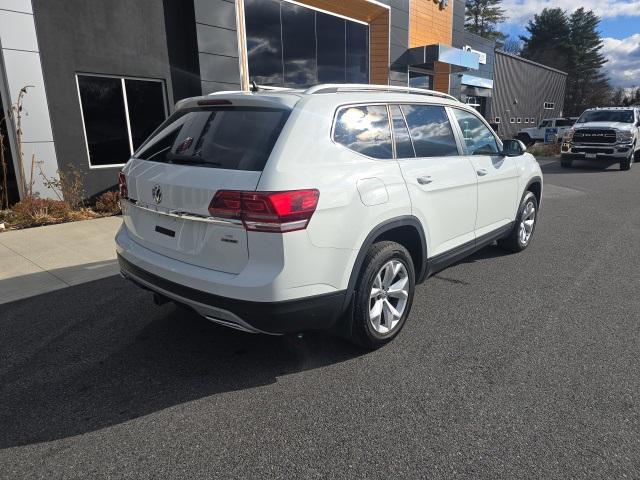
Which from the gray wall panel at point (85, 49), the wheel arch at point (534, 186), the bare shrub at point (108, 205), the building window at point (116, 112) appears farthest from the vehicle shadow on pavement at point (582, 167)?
the bare shrub at point (108, 205)

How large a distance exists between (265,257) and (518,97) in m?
36.0

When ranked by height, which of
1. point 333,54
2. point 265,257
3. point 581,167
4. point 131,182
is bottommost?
point 581,167

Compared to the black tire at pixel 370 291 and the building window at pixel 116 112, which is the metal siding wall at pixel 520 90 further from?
the black tire at pixel 370 291

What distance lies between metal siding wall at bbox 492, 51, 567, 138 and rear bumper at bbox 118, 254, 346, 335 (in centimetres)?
3002

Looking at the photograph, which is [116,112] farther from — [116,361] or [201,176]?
[201,176]

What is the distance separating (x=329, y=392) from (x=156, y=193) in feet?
5.67

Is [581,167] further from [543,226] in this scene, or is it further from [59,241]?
A: [59,241]

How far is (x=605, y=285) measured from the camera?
15.7 ft

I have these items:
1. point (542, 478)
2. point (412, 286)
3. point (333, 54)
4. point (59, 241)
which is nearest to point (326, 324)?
point (412, 286)

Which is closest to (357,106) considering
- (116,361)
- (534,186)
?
(116,361)

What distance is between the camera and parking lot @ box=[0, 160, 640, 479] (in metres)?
2.37

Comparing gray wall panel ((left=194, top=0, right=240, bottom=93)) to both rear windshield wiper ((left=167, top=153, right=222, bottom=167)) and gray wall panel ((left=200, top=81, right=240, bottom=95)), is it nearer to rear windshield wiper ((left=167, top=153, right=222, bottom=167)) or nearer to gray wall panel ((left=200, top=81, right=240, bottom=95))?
gray wall panel ((left=200, top=81, right=240, bottom=95))

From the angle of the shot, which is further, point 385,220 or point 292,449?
point 385,220

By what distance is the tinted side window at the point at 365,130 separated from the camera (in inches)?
123
